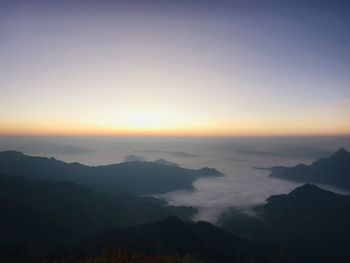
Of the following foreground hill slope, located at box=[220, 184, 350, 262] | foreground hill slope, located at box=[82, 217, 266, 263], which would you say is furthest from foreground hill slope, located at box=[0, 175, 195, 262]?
foreground hill slope, located at box=[220, 184, 350, 262]

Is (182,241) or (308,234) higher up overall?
(182,241)

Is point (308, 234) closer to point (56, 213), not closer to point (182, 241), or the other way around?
point (182, 241)

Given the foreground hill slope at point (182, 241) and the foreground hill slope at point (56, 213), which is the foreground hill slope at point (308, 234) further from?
the foreground hill slope at point (56, 213)

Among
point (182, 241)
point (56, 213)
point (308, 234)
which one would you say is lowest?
point (308, 234)

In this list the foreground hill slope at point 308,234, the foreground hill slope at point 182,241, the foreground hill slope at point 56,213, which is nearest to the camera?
the foreground hill slope at point 182,241

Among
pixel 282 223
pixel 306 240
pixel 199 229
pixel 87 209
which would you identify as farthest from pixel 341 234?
pixel 87 209

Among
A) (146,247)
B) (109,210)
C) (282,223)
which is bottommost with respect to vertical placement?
(282,223)

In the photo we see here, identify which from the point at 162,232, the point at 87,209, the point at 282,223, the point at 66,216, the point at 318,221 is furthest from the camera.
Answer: the point at 282,223

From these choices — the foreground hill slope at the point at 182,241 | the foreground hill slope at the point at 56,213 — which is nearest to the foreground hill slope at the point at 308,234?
the foreground hill slope at the point at 182,241

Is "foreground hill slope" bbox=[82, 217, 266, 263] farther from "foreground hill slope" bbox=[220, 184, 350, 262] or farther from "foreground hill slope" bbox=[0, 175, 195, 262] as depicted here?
"foreground hill slope" bbox=[220, 184, 350, 262]

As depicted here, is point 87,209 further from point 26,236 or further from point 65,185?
point 26,236

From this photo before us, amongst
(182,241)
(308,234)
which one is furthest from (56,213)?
(308,234)
